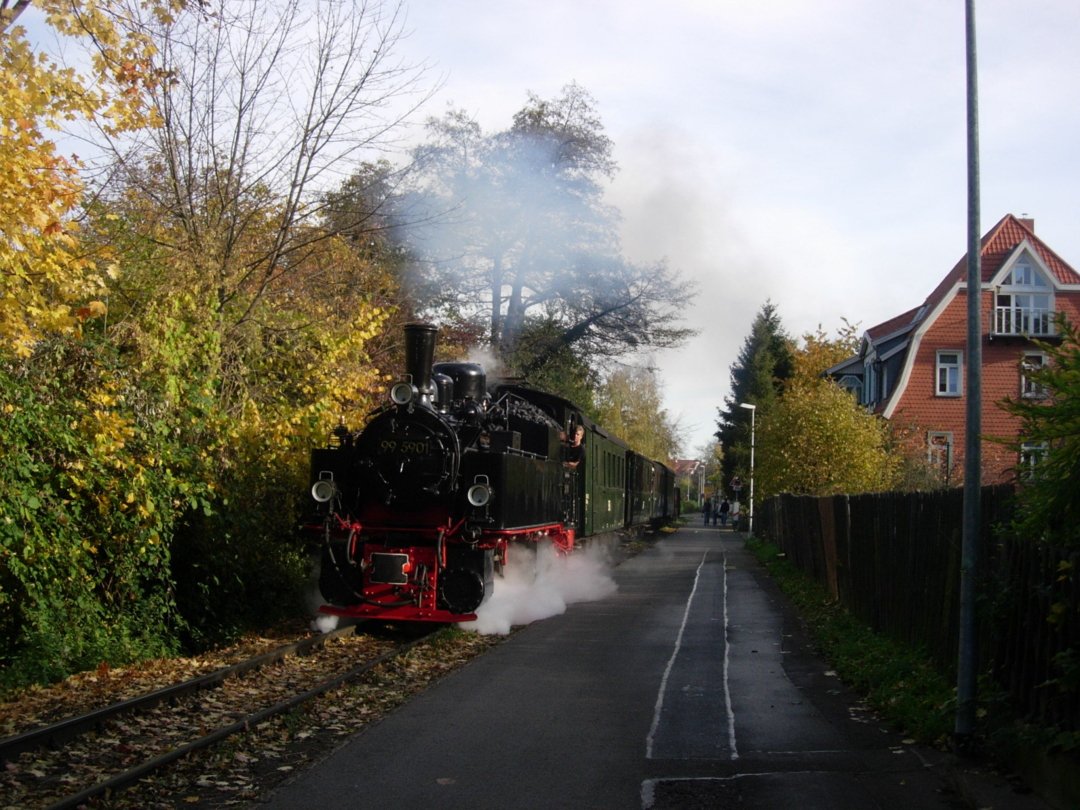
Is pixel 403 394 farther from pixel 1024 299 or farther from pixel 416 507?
pixel 1024 299

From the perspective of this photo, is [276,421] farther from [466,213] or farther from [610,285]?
[610,285]

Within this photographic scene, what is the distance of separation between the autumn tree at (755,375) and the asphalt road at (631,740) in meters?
53.0

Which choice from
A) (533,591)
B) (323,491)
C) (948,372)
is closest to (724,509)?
(948,372)

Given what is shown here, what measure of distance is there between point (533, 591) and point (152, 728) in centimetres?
779

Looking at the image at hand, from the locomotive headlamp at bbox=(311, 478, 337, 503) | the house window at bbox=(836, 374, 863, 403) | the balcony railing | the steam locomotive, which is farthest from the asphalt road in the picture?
the house window at bbox=(836, 374, 863, 403)

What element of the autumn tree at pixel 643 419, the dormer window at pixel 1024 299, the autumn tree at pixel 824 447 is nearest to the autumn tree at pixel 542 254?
the autumn tree at pixel 824 447

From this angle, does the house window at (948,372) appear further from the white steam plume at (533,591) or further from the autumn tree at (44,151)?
the autumn tree at (44,151)

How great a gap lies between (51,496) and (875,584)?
8.53m

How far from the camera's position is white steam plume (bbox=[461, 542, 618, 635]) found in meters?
13.0

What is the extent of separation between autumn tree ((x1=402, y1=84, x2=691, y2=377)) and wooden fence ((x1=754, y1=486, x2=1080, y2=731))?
1017cm

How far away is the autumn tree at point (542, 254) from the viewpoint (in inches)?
922

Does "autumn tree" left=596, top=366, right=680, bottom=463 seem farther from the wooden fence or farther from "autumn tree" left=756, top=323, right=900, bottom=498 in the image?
the wooden fence

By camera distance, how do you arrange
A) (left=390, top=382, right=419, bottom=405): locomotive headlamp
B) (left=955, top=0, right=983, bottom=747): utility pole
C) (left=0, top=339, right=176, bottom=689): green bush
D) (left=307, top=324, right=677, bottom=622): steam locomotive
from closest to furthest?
(left=955, top=0, right=983, bottom=747): utility pole, (left=0, top=339, right=176, bottom=689): green bush, (left=307, top=324, right=677, bottom=622): steam locomotive, (left=390, top=382, right=419, bottom=405): locomotive headlamp

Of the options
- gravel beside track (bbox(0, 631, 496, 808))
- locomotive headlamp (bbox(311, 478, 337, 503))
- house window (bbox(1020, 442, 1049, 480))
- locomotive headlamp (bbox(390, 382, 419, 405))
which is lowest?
gravel beside track (bbox(0, 631, 496, 808))
